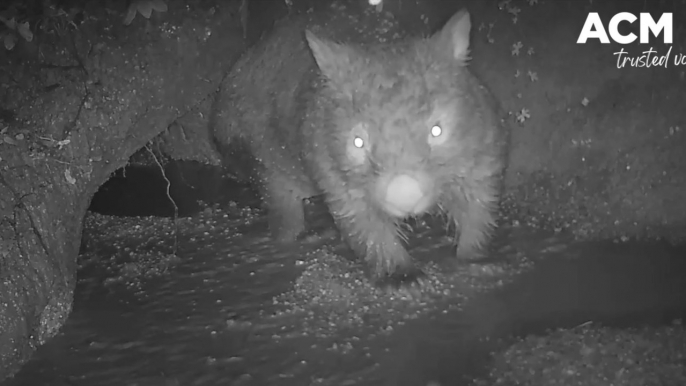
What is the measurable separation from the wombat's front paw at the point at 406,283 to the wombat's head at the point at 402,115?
0.42 feet

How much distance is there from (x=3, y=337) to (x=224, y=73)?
24.9 inches

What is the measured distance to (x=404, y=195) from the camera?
41.6 inches

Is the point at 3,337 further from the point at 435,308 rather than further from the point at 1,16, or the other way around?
the point at 435,308

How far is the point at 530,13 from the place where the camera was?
1.29 m

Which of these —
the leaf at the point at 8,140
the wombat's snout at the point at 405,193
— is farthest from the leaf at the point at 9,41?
the wombat's snout at the point at 405,193

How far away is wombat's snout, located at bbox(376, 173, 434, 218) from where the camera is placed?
Result: 1060 millimetres

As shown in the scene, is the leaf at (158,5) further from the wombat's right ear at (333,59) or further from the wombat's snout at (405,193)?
the wombat's snout at (405,193)

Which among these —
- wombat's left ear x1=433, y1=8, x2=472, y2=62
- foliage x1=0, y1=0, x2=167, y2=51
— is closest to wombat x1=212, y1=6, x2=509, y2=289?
wombat's left ear x1=433, y1=8, x2=472, y2=62

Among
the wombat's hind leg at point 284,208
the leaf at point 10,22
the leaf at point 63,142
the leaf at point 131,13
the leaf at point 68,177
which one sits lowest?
the wombat's hind leg at point 284,208

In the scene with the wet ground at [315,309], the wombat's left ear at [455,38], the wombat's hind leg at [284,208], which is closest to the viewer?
the wet ground at [315,309]

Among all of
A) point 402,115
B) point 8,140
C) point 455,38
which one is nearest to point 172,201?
point 8,140

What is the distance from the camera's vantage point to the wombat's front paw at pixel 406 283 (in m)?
1.16

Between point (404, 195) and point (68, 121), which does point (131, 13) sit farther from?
point (404, 195)

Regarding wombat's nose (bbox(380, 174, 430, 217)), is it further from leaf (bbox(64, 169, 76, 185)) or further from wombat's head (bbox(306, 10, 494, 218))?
leaf (bbox(64, 169, 76, 185))
